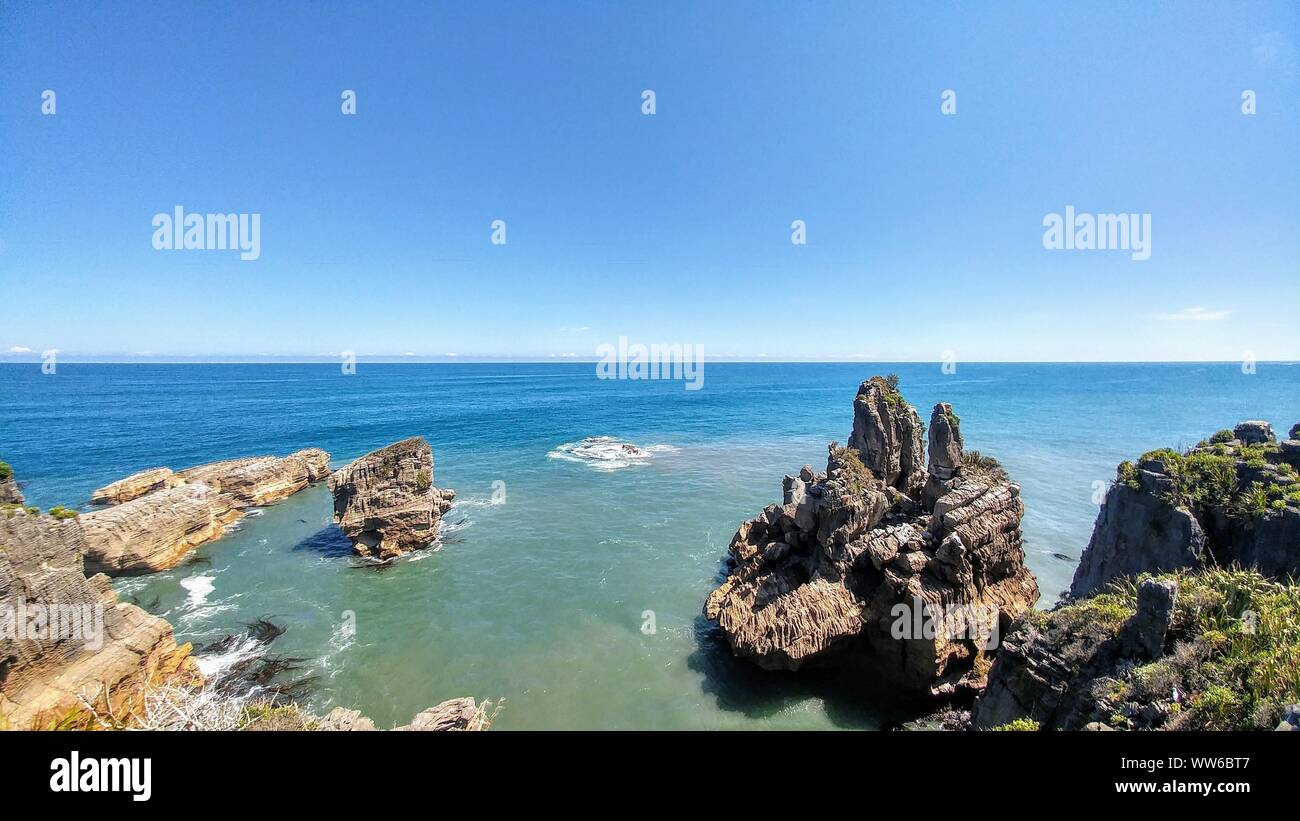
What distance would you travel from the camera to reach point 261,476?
29.5 meters

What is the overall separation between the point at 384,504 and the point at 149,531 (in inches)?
395

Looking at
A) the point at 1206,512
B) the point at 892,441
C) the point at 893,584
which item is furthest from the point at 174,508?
the point at 1206,512

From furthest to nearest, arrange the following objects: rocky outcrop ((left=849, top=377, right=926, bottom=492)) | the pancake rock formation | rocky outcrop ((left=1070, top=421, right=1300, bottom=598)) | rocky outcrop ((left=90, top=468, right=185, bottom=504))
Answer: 1. rocky outcrop ((left=90, top=468, right=185, bottom=504))
2. the pancake rock formation
3. rocky outcrop ((left=849, top=377, right=926, bottom=492))
4. rocky outcrop ((left=1070, top=421, right=1300, bottom=598))

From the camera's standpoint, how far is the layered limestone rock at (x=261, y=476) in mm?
28141

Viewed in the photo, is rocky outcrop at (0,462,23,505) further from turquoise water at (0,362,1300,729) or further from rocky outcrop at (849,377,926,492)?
rocky outcrop at (849,377,926,492)

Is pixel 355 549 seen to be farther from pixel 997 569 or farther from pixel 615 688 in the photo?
pixel 997 569

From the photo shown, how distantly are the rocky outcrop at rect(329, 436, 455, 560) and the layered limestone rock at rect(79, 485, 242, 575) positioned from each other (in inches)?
280

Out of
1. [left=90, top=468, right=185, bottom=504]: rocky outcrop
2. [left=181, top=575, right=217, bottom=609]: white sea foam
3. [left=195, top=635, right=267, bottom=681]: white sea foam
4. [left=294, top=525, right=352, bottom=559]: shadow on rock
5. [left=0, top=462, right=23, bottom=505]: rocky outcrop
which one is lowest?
[left=195, top=635, right=267, bottom=681]: white sea foam

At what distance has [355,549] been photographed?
72.1 ft

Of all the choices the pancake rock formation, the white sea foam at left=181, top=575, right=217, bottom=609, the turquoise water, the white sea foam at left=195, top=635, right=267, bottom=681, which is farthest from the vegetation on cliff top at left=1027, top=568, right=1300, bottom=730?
the pancake rock formation

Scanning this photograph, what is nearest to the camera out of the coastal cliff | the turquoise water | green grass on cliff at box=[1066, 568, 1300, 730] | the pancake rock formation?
green grass on cliff at box=[1066, 568, 1300, 730]

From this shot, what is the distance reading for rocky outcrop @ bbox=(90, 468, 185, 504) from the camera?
87.7ft

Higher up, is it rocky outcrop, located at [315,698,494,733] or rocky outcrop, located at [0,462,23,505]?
rocky outcrop, located at [0,462,23,505]
